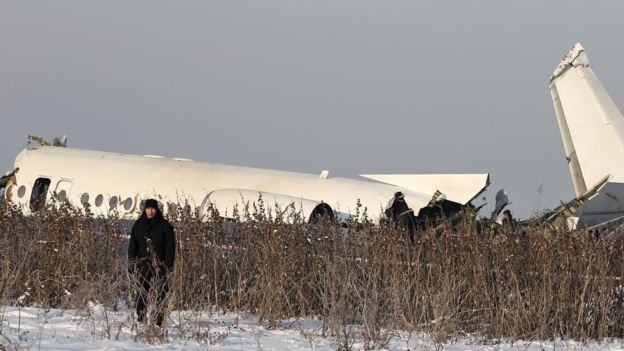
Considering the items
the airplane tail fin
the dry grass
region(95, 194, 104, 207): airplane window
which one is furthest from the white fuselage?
the dry grass

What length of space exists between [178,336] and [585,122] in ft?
56.4

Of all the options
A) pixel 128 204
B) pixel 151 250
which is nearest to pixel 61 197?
pixel 128 204

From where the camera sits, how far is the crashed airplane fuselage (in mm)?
22672

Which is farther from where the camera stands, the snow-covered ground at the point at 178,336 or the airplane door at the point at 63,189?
the airplane door at the point at 63,189

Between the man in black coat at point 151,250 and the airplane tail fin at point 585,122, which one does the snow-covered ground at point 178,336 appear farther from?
the airplane tail fin at point 585,122

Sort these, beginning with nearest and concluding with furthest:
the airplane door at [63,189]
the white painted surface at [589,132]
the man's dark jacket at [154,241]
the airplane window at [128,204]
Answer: the man's dark jacket at [154,241], the white painted surface at [589,132], the airplane window at [128,204], the airplane door at [63,189]

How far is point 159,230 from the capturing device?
13.1m

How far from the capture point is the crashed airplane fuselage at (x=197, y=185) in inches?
893

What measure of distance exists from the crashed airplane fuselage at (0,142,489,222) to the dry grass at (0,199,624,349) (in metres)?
5.32

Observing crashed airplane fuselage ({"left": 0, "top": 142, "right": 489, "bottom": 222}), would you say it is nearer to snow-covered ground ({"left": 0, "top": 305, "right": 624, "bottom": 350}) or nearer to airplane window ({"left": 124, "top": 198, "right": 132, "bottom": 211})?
airplane window ({"left": 124, "top": 198, "right": 132, "bottom": 211})

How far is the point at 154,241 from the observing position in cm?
1305

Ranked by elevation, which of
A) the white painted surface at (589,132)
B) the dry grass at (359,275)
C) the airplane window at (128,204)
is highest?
the white painted surface at (589,132)

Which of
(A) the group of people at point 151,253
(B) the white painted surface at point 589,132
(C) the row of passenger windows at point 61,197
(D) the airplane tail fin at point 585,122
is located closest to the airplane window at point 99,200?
(C) the row of passenger windows at point 61,197

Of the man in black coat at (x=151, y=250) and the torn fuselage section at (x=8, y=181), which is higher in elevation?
the torn fuselage section at (x=8, y=181)
